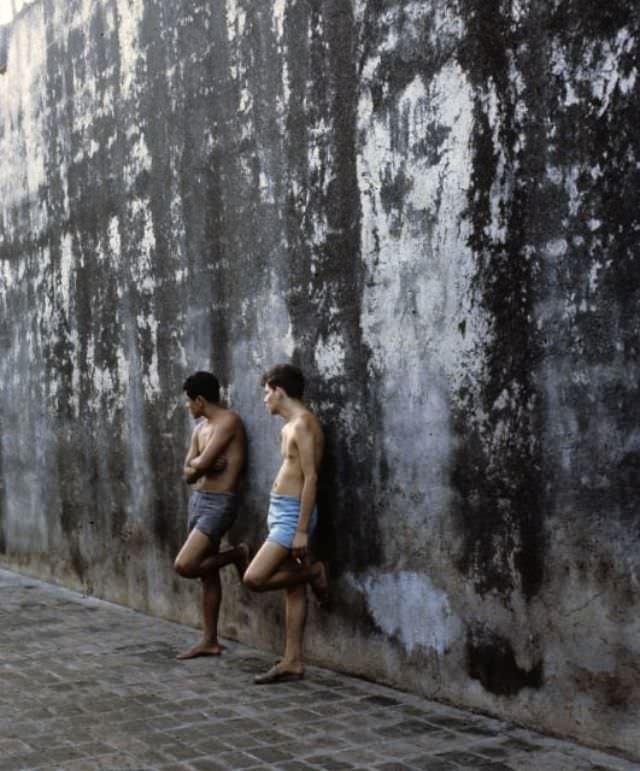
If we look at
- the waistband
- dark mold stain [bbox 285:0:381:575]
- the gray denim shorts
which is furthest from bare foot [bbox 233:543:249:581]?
dark mold stain [bbox 285:0:381:575]

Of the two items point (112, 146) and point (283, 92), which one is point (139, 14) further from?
point (283, 92)

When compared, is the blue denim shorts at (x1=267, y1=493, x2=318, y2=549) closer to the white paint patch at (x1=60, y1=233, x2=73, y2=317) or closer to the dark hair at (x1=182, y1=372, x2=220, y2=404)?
the dark hair at (x1=182, y1=372, x2=220, y2=404)

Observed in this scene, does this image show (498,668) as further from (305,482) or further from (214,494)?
(214,494)

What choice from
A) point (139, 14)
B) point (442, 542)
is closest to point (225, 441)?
point (442, 542)

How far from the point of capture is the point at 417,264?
5867mm

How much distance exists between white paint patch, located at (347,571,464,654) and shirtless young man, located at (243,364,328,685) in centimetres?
37

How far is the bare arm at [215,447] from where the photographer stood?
7156mm

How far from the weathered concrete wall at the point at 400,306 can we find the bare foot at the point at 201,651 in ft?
1.20

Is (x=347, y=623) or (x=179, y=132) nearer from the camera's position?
(x=347, y=623)

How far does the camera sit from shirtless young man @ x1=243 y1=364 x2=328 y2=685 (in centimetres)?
621

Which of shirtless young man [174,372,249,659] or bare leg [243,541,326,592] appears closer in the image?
bare leg [243,541,326,592]

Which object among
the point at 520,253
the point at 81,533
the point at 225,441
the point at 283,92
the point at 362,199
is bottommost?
the point at 81,533

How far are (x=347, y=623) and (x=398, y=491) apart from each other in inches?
37.3

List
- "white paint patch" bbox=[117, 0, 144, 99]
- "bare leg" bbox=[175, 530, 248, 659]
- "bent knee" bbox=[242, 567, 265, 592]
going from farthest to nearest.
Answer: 1. "white paint patch" bbox=[117, 0, 144, 99]
2. "bare leg" bbox=[175, 530, 248, 659]
3. "bent knee" bbox=[242, 567, 265, 592]
